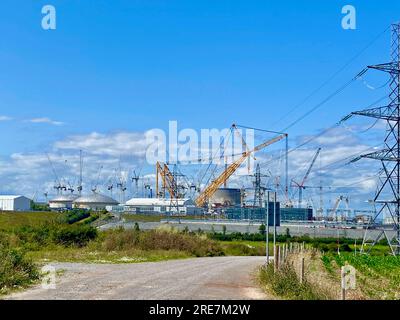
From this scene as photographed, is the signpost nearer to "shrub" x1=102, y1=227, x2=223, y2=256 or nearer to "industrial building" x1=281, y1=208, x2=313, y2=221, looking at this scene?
"shrub" x1=102, y1=227, x2=223, y2=256

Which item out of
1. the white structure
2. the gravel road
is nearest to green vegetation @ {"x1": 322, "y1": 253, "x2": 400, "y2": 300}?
the gravel road

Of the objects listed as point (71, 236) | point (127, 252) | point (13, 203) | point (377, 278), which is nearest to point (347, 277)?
point (377, 278)

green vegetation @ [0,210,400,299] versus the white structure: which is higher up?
the white structure

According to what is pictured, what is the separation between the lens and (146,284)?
25828 millimetres

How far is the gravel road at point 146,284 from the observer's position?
21781 mm

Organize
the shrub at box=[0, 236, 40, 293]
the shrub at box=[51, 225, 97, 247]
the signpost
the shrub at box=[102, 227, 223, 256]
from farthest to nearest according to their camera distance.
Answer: the shrub at box=[51, 225, 97, 247]
the shrub at box=[102, 227, 223, 256]
the shrub at box=[0, 236, 40, 293]
the signpost

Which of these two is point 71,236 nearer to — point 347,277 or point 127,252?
A: point 127,252

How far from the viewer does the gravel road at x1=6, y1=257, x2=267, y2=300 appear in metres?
21.8

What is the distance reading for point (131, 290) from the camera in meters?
→ 23.3

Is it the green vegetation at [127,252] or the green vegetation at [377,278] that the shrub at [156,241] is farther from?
the green vegetation at [377,278]

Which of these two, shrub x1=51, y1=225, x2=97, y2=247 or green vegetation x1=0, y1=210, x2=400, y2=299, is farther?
shrub x1=51, y1=225, x2=97, y2=247
